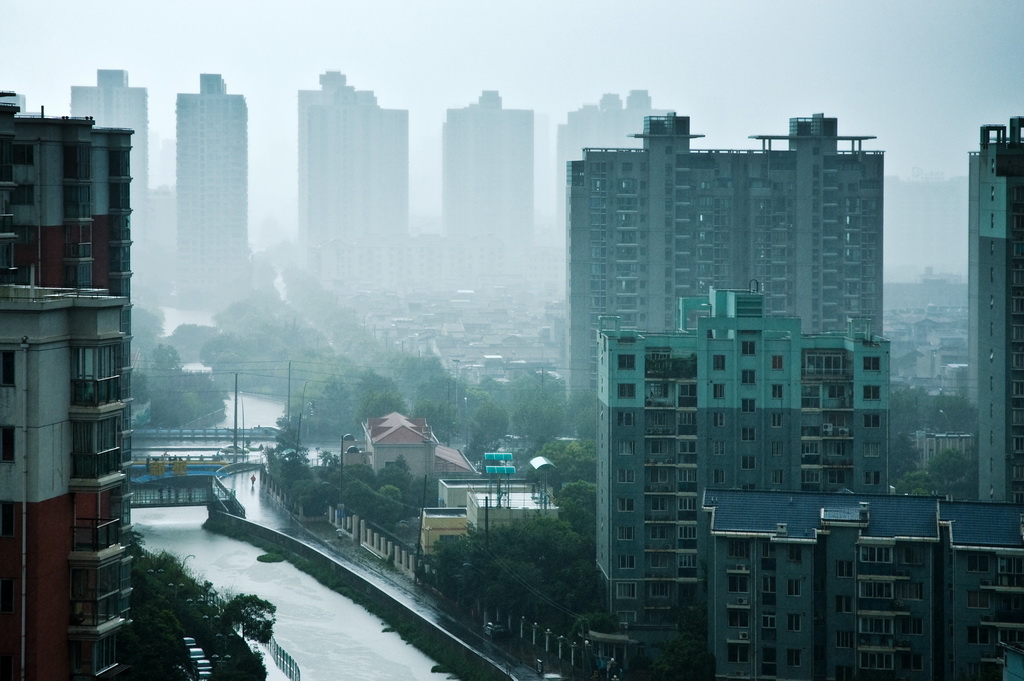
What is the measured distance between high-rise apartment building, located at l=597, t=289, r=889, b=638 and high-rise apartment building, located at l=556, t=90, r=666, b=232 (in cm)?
3666

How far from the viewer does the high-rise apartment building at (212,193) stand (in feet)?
133

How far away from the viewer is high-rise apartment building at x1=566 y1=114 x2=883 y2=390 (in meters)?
18.3

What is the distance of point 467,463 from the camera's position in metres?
16.8

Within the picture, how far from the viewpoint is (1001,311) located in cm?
1140

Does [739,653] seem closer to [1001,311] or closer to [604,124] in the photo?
[1001,311]

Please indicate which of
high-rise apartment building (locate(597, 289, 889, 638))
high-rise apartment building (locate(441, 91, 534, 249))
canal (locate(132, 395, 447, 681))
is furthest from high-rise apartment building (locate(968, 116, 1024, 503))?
high-rise apartment building (locate(441, 91, 534, 249))

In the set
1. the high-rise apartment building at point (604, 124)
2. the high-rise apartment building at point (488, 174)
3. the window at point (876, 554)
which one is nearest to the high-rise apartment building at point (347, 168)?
the high-rise apartment building at point (488, 174)

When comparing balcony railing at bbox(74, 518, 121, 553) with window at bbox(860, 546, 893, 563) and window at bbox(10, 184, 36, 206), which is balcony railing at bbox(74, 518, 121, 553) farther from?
window at bbox(860, 546, 893, 563)

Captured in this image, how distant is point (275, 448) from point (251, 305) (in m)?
18.0

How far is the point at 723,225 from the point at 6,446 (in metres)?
15.9

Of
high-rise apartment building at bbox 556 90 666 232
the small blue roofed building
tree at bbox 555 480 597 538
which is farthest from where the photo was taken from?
high-rise apartment building at bbox 556 90 666 232

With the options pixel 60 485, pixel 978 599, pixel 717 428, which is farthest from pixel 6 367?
pixel 717 428

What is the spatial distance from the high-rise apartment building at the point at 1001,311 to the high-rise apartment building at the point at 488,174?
40.5 meters

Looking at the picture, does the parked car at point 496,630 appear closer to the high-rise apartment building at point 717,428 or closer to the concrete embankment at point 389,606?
the concrete embankment at point 389,606
